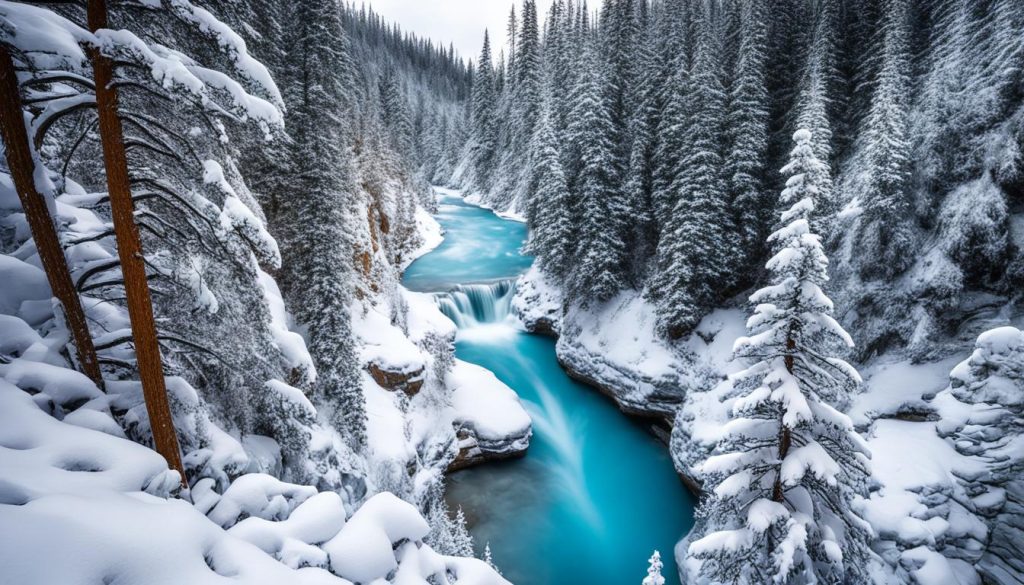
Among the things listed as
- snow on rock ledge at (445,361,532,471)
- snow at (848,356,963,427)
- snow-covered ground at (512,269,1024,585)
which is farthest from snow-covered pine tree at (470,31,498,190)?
snow at (848,356,963,427)

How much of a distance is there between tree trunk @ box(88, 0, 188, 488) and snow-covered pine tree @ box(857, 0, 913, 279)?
73.8 ft

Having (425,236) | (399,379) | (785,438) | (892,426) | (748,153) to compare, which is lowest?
(425,236)

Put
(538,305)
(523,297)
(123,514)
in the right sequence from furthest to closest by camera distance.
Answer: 1. (523,297)
2. (538,305)
3. (123,514)

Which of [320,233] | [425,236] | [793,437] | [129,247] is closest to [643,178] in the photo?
[320,233]

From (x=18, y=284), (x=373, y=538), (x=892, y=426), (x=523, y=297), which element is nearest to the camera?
(x=373, y=538)

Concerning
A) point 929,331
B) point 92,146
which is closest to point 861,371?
point 929,331

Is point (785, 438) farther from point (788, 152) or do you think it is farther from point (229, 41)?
point (788, 152)

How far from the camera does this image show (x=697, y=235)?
66.9 feet

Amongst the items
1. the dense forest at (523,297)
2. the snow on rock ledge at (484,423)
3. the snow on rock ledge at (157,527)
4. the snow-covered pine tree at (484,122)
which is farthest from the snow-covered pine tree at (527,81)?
the snow on rock ledge at (157,527)

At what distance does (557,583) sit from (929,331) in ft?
52.6

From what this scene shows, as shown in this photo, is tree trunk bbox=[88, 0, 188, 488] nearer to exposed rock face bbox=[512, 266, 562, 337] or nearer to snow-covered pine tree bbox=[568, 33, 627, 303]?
snow-covered pine tree bbox=[568, 33, 627, 303]

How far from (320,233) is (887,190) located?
72.8ft

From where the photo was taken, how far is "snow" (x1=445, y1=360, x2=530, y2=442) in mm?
18656

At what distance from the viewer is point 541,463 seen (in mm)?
19422
